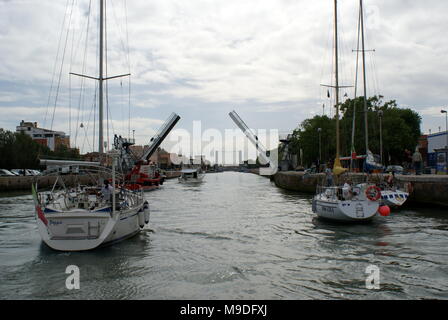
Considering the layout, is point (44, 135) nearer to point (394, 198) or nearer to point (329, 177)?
point (329, 177)

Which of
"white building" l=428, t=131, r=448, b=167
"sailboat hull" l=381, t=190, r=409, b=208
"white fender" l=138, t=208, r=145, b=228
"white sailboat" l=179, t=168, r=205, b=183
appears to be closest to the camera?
"white fender" l=138, t=208, r=145, b=228

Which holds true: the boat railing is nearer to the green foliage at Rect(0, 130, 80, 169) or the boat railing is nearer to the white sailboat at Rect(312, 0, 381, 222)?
the white sailboat at Rect(312, 0, 381, 222)

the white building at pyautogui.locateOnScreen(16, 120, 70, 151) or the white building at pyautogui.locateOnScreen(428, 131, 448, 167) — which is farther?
the white building at pyautogui.locateOnScreen(16, 120, 70, 151)

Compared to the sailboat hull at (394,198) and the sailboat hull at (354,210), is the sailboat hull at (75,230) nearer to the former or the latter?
the sailboat hull at (354,210)

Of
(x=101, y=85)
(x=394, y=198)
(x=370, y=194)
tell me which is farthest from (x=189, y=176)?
(x=370, y=194)

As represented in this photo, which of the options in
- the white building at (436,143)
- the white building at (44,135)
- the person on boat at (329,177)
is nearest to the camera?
the person on boat at (329,177)

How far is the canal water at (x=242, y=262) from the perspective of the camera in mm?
9297

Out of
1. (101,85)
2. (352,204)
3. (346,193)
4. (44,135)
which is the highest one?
(44,135)

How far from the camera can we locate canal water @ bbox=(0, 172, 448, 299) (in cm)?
930

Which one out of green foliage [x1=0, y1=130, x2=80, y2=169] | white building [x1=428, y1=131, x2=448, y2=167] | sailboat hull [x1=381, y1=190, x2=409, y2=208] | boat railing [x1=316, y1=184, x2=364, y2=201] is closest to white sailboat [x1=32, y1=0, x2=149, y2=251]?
boat railing [x1=316, y1=184, x2=364, y2=201]

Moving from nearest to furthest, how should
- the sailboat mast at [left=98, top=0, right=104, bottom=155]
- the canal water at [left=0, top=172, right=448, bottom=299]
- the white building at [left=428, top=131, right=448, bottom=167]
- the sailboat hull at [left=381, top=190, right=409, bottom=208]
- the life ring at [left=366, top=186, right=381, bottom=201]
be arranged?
the canal water at [left=0, top=172, right=448, bottom=299] → the life ring at [left=366, top=186, right=381, bottom=201] → the sailboat mast at [left=98, top=0, right=104, bottom=155] → the sailboat hull at [left=381, top=190, right=409, bottom=208] → the white building at [left=428, top=131, right=448, bottom=167]

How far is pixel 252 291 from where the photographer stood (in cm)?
927

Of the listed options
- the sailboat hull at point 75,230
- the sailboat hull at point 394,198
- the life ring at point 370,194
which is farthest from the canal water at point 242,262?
the sailboat hull at point 394,198

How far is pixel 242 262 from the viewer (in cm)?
1195
